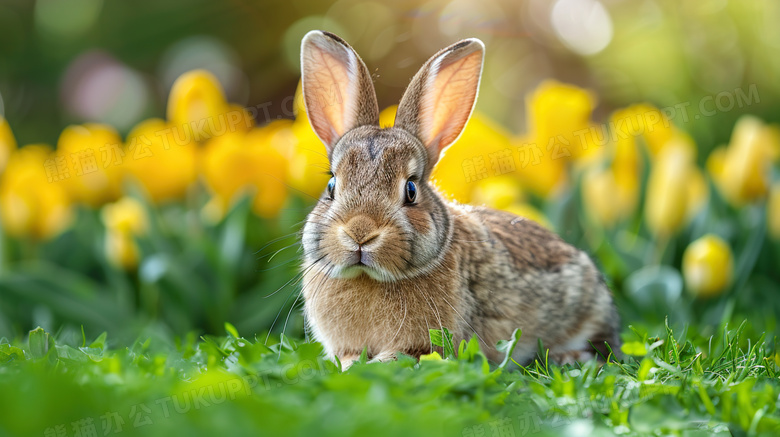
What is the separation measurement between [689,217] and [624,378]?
7.88 feet

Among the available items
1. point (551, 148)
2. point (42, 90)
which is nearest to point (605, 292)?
point (551, 148)

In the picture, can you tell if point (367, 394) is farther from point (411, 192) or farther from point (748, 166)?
point (748, 166)

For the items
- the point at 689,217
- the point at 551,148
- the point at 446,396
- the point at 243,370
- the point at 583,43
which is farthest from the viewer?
the point at 583,43

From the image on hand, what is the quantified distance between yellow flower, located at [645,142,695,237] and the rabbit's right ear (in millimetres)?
2005

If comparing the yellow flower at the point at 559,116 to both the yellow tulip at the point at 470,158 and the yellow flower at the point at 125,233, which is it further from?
the yellow flower at the point at 125,233

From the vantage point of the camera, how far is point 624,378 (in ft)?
7.40

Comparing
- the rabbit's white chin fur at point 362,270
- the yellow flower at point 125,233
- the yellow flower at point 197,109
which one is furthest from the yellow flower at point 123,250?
the rabbit's white chin fur at point 362,270

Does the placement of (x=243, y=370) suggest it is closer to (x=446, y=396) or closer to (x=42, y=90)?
(x=446, y=396)

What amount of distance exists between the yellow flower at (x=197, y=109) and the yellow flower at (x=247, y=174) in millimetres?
293

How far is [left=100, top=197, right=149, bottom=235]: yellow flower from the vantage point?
13.3 feet

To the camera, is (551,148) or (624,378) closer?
(624,378)

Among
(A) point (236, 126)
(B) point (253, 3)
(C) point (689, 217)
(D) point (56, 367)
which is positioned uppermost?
(B) point (253, 3)

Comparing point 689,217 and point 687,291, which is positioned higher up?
point 689,217

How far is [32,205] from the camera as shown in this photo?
4301mm
